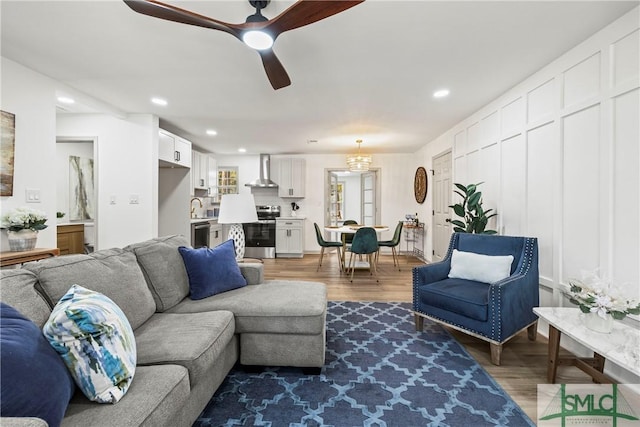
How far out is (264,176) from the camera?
6.83m

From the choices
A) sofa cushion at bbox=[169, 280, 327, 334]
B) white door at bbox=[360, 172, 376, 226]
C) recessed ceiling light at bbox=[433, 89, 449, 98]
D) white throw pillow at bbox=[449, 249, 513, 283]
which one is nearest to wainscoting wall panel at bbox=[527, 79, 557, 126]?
recessed ceiling light at bbox=[433, 89, 449, 98]

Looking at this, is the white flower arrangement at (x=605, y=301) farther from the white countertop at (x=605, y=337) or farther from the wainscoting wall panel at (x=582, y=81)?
the wainscoting wall panel at (x=582, y=81)

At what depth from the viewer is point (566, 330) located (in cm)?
172

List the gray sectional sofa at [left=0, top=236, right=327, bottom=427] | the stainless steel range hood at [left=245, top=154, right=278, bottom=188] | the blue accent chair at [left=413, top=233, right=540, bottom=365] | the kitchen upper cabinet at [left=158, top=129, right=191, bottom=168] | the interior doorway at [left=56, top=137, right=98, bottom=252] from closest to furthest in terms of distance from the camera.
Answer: the gray sectional sofa at [left=0, top=236, right=327, bottom=427] → the blue accent chair at [left=413, top=233, right=540, bottom=365] → the kitchen upper cabinet at [left=158, top=129, right=191, bottom=168] → the interior doorway at [left=56, top=137, right=98, bottom=252] → the stainless steel range hood at [left=245, top=154, right=278, bottom=188]

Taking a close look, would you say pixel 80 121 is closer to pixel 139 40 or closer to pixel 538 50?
pixel 139 40

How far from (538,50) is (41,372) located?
3.57 metres

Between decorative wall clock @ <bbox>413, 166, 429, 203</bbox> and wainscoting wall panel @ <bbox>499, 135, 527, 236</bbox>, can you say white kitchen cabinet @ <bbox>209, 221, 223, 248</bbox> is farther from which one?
wainscoting wall panel @ <bbox>499, 135, 527, 236</bbox>

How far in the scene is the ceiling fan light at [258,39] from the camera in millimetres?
1720

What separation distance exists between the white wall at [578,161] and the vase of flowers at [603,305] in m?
0.18

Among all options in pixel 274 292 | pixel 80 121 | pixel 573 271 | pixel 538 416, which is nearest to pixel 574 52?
pixel 573 271

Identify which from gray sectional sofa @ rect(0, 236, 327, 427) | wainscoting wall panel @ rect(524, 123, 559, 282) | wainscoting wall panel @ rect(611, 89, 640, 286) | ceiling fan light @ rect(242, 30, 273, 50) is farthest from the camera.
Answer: wainscoting wall panel @ rect(524, 123, 559, 282)

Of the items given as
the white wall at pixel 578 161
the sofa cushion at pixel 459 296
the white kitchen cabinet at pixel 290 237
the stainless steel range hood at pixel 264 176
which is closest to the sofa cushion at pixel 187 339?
the sofa cushion at pixel 459 296

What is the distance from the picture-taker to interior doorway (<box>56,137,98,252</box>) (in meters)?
4.61

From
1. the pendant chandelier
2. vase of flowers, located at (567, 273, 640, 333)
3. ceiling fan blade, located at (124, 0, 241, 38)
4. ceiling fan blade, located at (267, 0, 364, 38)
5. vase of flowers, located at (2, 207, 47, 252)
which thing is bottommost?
vase of flowers, located at (567, 273, 640, 333)
